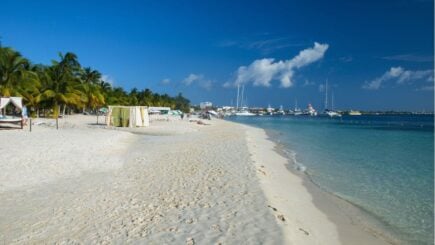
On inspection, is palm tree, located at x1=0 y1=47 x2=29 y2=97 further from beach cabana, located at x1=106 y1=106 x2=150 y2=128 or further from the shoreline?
the shoreline

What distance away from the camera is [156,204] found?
7.77 metres

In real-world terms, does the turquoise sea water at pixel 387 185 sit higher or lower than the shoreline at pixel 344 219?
lower

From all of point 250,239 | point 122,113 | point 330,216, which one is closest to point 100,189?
point 250,239

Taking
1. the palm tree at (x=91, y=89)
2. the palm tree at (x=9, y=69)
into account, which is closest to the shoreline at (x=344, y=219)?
the palm tree at (x=9, y=69)

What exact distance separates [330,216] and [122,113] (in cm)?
2739

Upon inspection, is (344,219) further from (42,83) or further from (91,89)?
(91,89)

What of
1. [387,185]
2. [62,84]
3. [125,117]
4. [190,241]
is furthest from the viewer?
[62,84]

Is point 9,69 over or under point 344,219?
over

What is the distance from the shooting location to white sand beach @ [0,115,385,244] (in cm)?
604

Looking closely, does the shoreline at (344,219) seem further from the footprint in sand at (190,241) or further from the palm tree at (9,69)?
the palm tree at (9,69)

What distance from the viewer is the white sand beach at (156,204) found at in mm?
6035

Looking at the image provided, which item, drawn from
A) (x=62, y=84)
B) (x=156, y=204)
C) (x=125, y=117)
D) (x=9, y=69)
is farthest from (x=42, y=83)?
(x=156, y=204)

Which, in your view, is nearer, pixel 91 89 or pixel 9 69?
pixel 9 69

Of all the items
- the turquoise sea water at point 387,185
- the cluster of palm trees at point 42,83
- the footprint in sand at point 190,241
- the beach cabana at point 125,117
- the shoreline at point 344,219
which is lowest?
the turquoise sea water at point 387,185
